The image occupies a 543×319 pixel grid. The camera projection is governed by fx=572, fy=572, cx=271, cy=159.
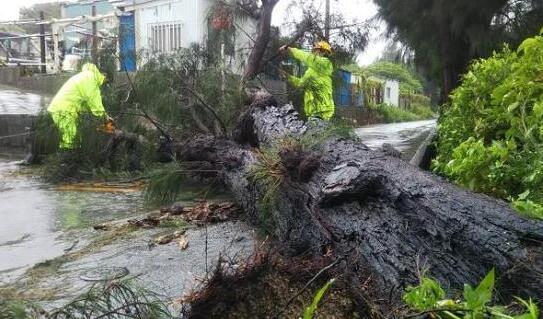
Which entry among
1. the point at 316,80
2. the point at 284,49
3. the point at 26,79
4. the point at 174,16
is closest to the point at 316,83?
the point at 316,80

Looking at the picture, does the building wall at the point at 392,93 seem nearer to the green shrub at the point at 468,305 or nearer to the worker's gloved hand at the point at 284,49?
the worker's gloved hand at the point at 284,49

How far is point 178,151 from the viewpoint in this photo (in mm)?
6094

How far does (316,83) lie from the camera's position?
7.24 metres

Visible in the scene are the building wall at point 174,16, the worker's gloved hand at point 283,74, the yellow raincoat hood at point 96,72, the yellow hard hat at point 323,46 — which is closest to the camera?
the yellow raincoat hood at point 96,72

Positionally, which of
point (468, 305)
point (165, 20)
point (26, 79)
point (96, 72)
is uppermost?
point (165, 20)

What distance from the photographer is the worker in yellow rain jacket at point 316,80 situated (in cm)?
711

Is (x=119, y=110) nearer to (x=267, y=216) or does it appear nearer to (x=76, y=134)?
(x=76, y=134)

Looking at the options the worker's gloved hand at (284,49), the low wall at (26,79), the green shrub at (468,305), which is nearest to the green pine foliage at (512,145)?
the green shrub at (468,305)

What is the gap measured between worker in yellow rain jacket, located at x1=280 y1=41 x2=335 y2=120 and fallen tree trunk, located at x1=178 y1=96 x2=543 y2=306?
3390 millimetres

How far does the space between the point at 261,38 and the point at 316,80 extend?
1.24m

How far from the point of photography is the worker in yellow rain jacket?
280 inches

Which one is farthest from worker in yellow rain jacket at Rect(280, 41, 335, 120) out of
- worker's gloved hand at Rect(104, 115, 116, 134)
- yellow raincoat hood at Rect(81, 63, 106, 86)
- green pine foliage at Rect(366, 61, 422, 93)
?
green pine foliage at Rect(366, 61, 422, 93)

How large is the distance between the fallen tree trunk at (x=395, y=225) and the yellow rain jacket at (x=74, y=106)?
→ 3903 millimetres

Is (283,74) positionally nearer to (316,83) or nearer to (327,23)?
(316,83)
